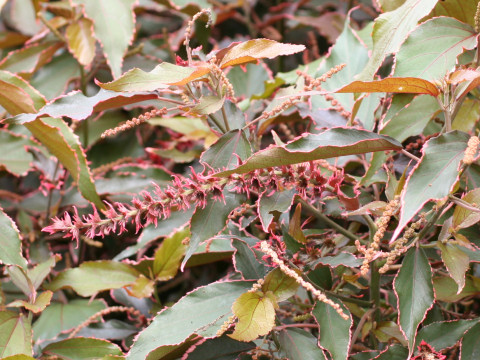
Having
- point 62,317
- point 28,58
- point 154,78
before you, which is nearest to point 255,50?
point 154,78

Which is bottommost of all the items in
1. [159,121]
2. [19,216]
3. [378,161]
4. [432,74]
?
[19,216]

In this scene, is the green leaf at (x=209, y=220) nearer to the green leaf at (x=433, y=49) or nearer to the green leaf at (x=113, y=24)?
the green leaf at (x=433, y=49)

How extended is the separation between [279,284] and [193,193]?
0.52ft

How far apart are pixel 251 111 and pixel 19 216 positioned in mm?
521

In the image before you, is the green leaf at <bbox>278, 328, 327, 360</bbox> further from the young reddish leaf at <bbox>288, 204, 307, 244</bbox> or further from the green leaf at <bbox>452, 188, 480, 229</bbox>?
the green leaf at <bbox>452, 188, 480, 229</bbox>

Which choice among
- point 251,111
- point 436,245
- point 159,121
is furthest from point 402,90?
point 159,121

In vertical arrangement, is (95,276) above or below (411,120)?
below

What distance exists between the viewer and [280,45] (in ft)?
2.17

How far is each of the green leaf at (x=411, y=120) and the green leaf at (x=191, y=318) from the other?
0.95ft

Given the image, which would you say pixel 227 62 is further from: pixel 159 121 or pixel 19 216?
pixel 19 216

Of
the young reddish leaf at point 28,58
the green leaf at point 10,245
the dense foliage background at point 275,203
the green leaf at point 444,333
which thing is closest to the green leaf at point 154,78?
→ the dense foliage background at point 275,203

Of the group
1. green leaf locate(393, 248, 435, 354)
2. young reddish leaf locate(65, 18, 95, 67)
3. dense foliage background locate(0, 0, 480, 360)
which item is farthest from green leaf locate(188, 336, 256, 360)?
young reddish leaf locate(65, 18, 95, 67)

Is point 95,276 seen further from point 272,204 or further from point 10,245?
point 272,204

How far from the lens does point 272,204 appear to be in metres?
0.67
